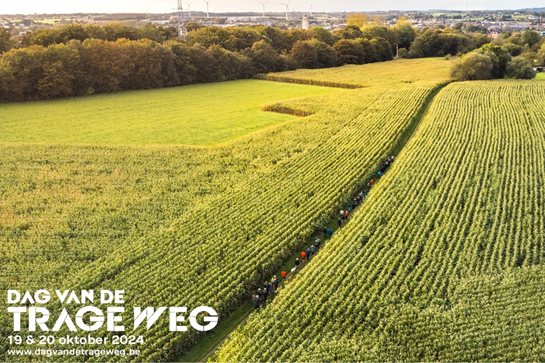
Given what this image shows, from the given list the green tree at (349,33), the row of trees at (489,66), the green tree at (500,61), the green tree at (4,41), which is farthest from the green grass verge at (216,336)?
the green tree at (349,33)

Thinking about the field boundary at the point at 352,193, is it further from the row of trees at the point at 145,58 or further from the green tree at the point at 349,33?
the green tree at the point at 349,33

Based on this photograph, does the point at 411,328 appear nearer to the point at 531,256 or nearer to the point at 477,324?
the point at 477,324

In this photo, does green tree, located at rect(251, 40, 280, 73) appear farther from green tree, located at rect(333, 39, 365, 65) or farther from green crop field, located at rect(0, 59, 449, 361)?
green crop field, located at rect(0, 59, 449, 361)

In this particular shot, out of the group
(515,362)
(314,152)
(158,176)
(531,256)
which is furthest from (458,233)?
(158,176)

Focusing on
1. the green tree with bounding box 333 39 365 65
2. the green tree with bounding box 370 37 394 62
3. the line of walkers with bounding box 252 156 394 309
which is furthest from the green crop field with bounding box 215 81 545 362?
the green tree with bounding box 370 37 394 62

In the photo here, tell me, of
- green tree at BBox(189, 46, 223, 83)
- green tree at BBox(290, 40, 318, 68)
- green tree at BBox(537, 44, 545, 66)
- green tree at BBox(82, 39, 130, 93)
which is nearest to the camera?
green tree at BBox(82, 39, 130, 93)

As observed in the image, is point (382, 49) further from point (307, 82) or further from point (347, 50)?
point (307, 82)
